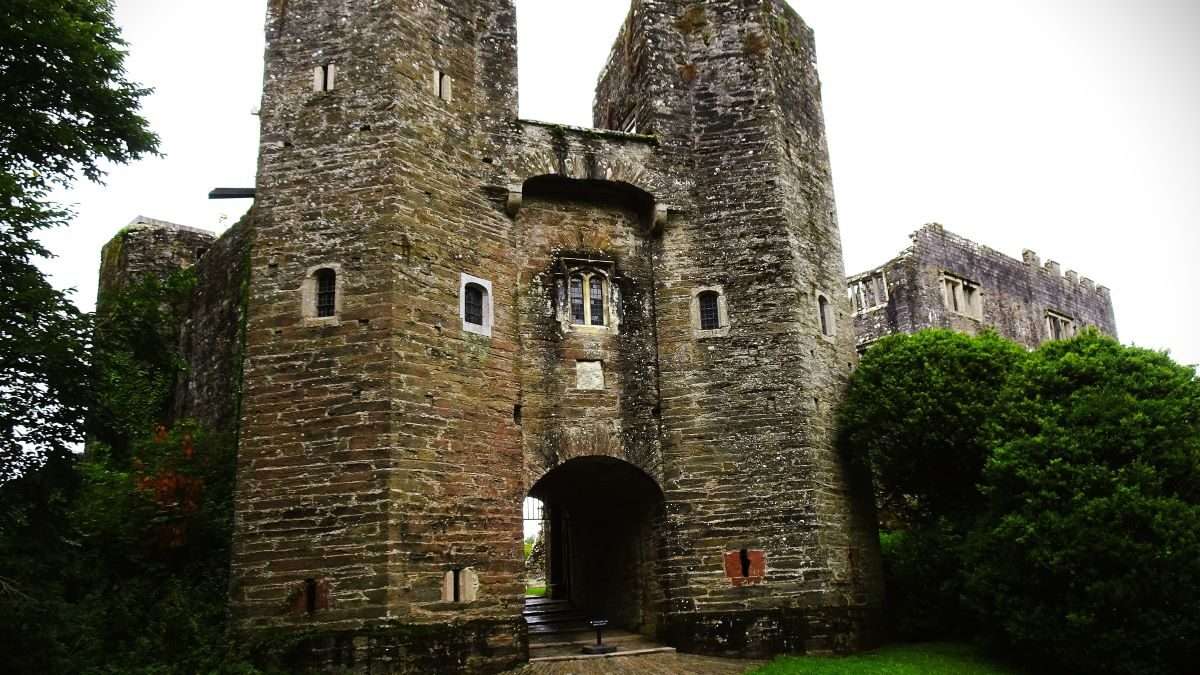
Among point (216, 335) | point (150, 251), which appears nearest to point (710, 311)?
point (216, 335)

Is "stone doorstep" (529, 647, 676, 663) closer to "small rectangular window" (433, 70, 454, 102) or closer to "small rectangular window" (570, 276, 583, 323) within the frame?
"small rectangular window" (570, 276, 583, 323)

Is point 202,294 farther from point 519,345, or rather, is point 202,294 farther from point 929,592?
point 929,592

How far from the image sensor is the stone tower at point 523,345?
14492 millimetres

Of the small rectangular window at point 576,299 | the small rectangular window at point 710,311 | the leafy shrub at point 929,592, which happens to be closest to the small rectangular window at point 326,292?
the small rectangular window at point 576,299

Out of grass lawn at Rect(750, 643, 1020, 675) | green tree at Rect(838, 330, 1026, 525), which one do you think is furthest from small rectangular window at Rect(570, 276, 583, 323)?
grass lawn at Rect(750, 643, 1020, 675)

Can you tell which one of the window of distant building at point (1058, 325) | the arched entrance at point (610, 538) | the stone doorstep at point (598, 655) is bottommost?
the stone doorstep at point (598, 655)

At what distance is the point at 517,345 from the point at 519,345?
0.14 meters

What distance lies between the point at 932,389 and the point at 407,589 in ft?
36.6

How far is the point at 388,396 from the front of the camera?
14703 mm

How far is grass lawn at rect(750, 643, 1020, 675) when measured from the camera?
14.9 metres

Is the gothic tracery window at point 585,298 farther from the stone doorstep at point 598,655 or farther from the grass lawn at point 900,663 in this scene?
the grass lawn at point 900,663

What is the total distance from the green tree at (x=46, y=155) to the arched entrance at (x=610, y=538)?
27.6ft

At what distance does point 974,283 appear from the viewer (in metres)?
32.8

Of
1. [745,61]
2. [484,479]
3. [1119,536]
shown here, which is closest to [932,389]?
[1119,536]
